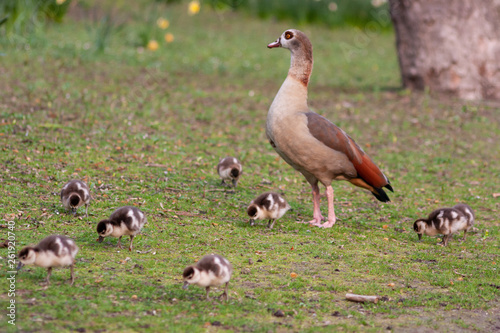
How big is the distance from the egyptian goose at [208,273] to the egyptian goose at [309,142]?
2912 millimetres

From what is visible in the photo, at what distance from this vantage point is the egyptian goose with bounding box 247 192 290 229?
27.3 ft

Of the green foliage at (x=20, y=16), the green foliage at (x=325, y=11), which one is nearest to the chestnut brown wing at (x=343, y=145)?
the green foliage at (x=20, y=16)

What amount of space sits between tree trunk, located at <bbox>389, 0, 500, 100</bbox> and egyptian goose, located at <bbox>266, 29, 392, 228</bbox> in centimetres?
811

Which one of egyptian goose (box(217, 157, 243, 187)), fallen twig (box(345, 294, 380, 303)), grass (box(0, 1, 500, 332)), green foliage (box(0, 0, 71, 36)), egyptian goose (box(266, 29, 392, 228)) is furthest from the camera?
green foliage (box(0, 0, 71, 36))

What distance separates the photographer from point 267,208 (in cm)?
834

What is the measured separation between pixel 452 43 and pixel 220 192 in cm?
895

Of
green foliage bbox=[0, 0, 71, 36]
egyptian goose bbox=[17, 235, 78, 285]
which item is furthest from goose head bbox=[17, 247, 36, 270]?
green foliage bbox=[0, 0, 71, 36]

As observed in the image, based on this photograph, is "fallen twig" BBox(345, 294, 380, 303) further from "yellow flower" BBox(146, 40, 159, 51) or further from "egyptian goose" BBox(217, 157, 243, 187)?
"yellow flower" BBox(146, 40, 159, 51)

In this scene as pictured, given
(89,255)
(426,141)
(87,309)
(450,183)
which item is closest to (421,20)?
(426,141)

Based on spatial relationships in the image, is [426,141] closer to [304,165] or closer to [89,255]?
[304,165]

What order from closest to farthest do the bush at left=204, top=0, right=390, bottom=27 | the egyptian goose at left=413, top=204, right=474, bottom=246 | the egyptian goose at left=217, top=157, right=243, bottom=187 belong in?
the egyptian goose at left=413, top=204, right=474, bottom=246 → the egyptian goose at left=217, top=157, right=243, bottom=187 → the bush at left=204, top=0, right=390, bottom=27

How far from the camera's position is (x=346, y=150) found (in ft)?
28.7

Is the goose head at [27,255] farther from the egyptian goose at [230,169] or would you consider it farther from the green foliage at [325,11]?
the green foliage at [325,11]

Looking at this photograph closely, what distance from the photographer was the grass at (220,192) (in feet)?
19.8
